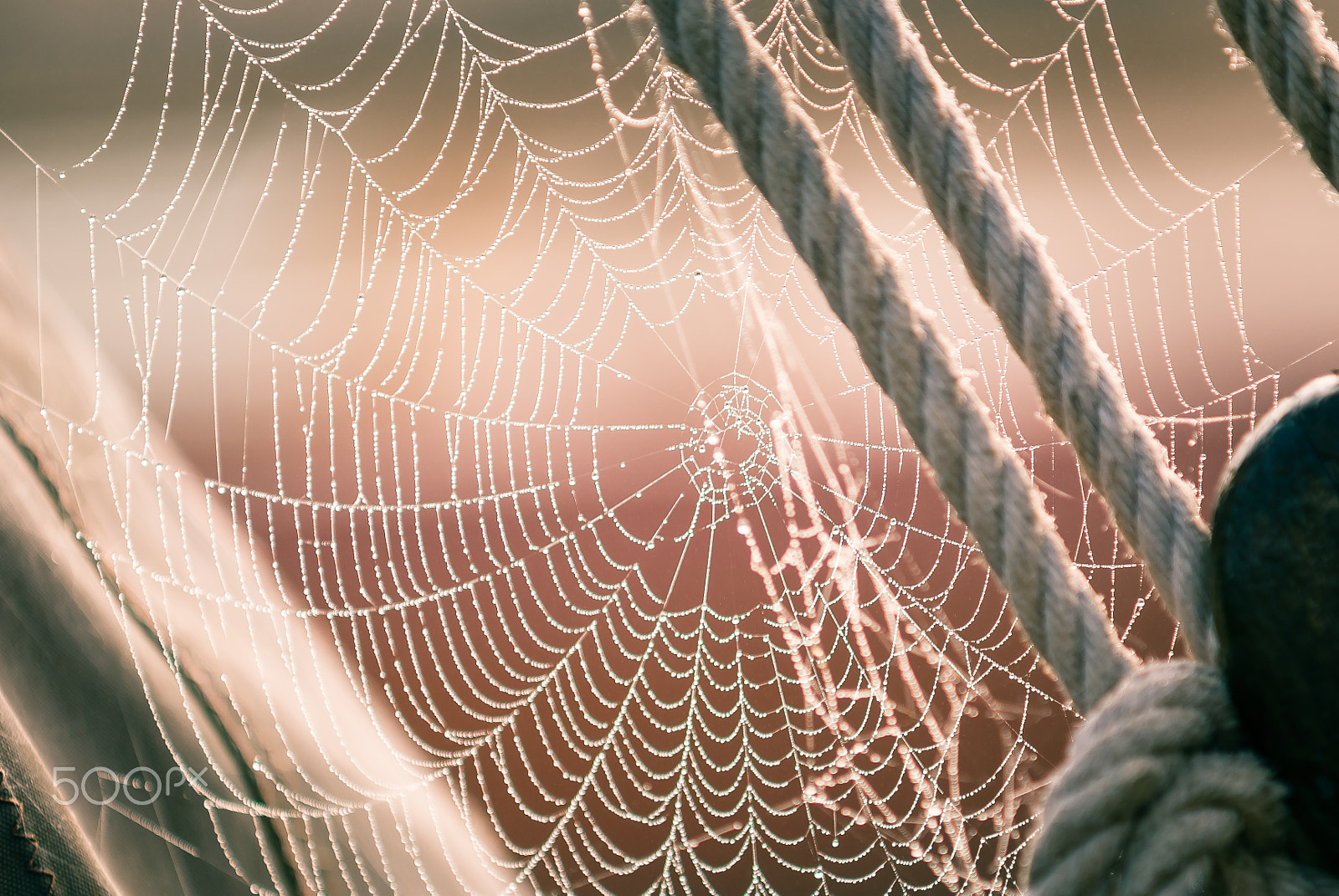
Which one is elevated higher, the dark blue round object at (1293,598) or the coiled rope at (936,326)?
the coiled rope at (936,326)

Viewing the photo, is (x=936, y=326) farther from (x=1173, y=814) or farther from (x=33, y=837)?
(x=33, y=837)

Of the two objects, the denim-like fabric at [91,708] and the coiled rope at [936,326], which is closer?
the coiled rope at [936,326]

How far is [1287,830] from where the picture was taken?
5.8 inches

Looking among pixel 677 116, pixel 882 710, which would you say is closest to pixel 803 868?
pixel 882 710

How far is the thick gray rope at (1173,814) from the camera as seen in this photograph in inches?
5.7

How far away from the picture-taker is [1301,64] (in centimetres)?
19

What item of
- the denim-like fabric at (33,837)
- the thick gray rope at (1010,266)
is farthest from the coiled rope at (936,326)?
the denim-like fabric at (33,837)

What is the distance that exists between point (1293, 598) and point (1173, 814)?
5 centimetres

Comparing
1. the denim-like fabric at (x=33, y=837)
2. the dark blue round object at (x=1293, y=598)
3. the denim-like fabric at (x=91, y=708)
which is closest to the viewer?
the dark blue round object at (x=1293, y=598)

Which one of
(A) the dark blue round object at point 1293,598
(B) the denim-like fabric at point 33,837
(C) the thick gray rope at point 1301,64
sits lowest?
(A) the dark blue round object at point 1293,598

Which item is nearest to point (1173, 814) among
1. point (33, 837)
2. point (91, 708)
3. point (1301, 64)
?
point (1301, 64)

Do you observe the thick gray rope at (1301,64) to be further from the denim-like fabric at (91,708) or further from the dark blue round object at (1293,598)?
the denim-like fabric at (91,708)

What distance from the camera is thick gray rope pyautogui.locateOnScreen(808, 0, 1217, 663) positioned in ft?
0.59

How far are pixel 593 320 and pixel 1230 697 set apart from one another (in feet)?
5.51
